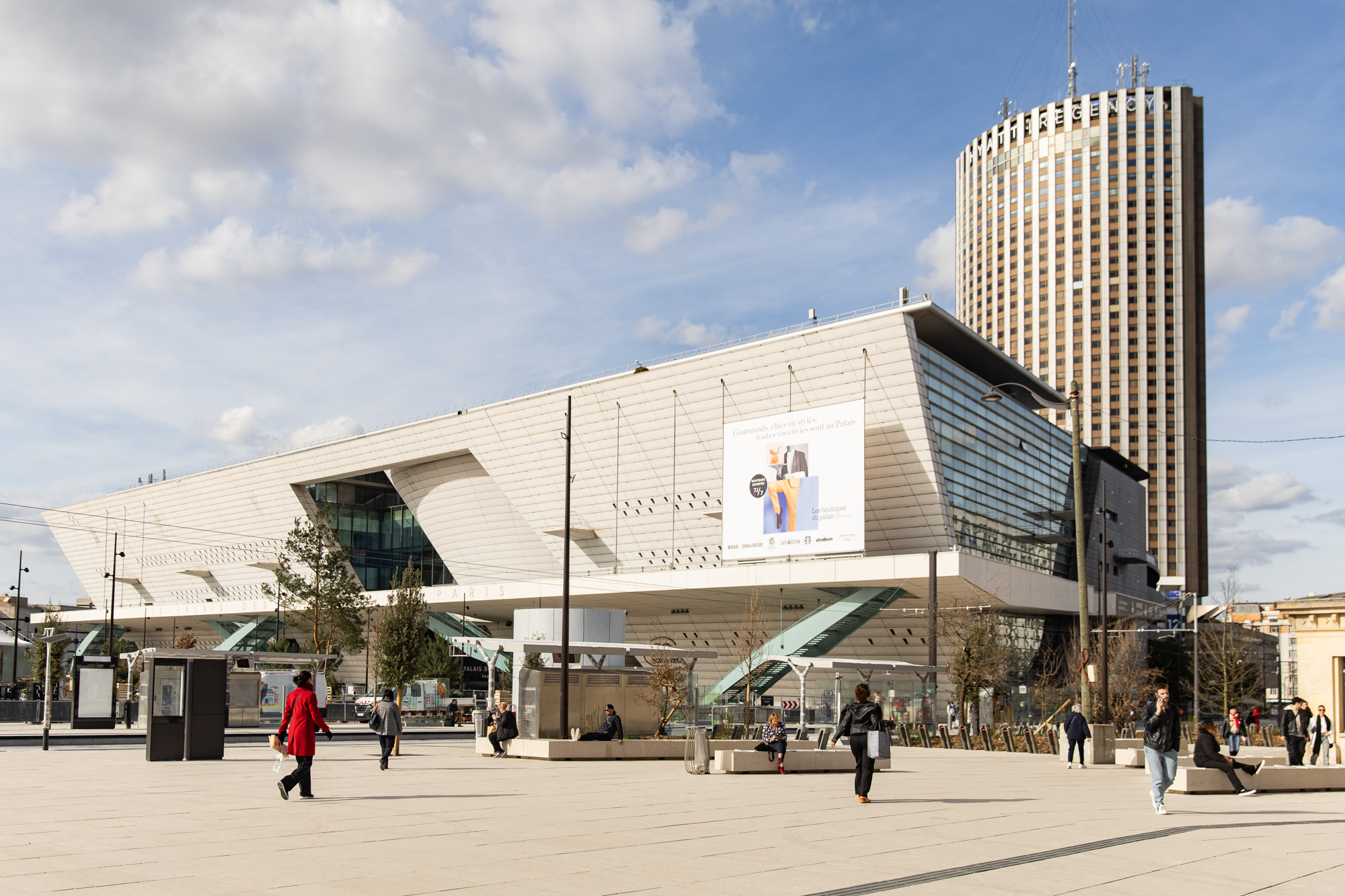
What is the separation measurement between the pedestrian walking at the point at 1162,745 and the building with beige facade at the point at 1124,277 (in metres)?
124

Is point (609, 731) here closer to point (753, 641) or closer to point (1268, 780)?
point (1268, 780)

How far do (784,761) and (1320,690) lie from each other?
9883 millimetres

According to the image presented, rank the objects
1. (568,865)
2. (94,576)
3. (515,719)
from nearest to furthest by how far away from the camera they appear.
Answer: (568,865) < (515,719) < (94,576)

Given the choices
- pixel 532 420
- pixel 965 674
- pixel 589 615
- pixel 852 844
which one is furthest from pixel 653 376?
pixel 852 844

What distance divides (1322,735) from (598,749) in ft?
47.2

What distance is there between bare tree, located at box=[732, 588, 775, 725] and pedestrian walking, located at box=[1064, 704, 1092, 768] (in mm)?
9603

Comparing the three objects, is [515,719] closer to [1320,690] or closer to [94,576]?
[1320,690]

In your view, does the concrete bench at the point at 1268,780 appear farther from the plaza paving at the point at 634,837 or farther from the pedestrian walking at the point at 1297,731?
the pedestrian walking at the point at 1297,731

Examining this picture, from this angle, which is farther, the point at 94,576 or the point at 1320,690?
the point at 94,576

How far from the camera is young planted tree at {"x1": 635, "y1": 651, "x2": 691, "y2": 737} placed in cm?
2967

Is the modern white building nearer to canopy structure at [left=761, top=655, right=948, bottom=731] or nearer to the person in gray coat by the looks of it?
canopy structure at [left=761, top=655, right=948, bottom=731]

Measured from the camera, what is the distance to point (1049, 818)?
544 inches

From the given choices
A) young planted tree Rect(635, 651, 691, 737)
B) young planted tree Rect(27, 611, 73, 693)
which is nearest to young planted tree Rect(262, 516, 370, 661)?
young planted tree Rect(27, 611, 73, 693)

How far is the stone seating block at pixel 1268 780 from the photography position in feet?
56.1
